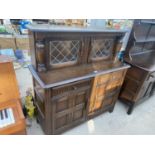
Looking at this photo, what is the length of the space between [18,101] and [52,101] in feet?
1.31

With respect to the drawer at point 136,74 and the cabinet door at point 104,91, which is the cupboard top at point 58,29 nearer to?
the cabinet door at point 104,91

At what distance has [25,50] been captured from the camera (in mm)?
3893

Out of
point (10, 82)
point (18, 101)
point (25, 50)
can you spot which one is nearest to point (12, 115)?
point (18, 101)

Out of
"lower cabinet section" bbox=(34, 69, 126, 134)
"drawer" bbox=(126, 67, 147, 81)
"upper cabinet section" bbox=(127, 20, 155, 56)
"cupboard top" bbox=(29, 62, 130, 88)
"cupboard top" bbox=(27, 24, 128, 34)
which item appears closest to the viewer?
"cupboard top" bbox=(27, 24, 128, 34)

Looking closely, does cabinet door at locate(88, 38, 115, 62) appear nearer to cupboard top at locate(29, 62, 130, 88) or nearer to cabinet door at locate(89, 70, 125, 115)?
cupboard top at locate(29, 62, 130, 88)

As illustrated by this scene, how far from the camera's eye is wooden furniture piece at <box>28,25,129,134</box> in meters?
1.20

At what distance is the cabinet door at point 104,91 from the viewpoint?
157 cm

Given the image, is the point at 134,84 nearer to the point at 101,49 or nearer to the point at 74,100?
the point at 101,49

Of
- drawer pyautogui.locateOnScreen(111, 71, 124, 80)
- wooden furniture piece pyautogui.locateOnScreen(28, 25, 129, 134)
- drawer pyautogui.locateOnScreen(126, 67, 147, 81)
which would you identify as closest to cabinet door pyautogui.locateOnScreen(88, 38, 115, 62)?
wooden furniture piece pyautogui.locateOnScreen(28, 25, 129, 134)

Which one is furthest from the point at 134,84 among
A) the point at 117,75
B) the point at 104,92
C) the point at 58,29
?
the point at 58,29

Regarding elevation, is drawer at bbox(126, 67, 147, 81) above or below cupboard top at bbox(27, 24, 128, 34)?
below

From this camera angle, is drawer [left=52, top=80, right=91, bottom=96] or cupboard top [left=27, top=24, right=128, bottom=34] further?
drawer [left=52, top=80, right=91, bottom=96]

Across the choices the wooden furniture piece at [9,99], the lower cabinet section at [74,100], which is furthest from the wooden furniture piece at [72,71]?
the wooden furniture piece at [9,99]

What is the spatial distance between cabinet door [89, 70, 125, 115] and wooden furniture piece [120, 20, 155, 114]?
30 cm
